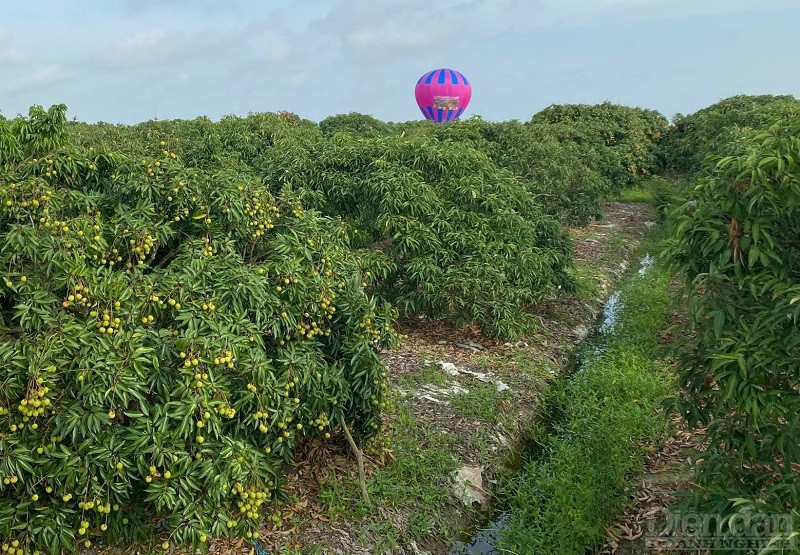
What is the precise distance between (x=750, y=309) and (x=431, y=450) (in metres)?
3.46

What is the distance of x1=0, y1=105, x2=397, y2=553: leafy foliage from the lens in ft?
12.4

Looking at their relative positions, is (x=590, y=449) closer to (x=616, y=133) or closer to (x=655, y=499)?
(x=655, y=499)

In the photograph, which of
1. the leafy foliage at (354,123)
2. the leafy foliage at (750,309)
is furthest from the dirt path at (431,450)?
the leafy foliage at (354,123)

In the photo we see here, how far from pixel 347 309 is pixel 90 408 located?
2090 mm

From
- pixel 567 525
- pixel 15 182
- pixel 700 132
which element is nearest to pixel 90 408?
pixel 15 182

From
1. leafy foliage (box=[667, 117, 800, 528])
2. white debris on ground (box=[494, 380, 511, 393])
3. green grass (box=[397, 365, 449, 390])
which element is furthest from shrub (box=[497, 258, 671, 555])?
leafy foliage (box=[667, 117, 800, 528])

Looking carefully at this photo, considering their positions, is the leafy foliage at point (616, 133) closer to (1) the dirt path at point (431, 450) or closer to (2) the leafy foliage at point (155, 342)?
(1) the dirt path at point (431, 450)

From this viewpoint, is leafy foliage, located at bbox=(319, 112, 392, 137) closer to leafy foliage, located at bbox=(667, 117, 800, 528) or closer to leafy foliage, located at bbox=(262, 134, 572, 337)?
leafy foliage, located at bbox=(262, 134, 572, 337)

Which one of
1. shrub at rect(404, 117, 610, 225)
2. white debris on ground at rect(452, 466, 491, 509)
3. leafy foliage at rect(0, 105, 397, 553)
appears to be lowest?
white debris on ground at rect(452, 466, 491, 509)

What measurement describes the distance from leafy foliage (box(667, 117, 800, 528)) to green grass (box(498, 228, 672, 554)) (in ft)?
2.88

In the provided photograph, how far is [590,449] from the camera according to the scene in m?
6.42

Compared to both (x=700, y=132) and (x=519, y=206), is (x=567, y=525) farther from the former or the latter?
(x=700, y=132)

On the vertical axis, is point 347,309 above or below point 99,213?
below

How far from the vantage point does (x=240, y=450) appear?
4152mm
